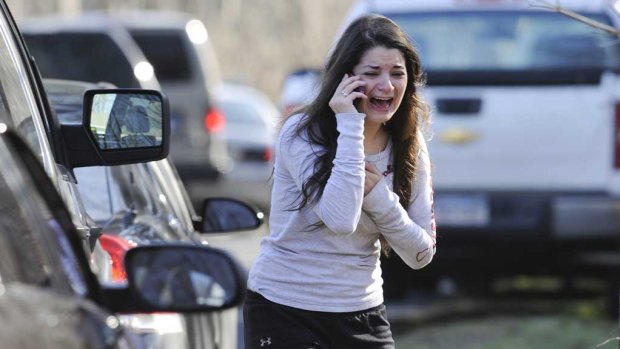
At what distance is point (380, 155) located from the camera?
4453mm

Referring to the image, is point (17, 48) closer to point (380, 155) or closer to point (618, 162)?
point (380, 155)

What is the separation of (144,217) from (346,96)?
3.62ft

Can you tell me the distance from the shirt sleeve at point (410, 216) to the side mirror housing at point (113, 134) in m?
0.65

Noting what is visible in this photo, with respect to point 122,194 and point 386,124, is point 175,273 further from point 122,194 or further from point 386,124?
point 122,194

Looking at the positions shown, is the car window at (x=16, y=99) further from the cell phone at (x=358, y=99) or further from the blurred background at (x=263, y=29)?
the blurred background at (x=263, y=29)

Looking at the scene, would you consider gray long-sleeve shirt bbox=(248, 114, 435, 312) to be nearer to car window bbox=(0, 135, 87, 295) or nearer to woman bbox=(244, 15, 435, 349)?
woman bbox=(244, 15, 435, 349)

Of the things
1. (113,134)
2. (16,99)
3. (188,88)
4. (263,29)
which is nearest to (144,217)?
(113,134)

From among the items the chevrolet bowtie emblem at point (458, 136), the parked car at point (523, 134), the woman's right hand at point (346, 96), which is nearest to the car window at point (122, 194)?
the woman's right hand at point (346, 96)

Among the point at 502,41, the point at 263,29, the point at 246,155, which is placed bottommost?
the point at 263,29

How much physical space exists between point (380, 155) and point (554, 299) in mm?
6499

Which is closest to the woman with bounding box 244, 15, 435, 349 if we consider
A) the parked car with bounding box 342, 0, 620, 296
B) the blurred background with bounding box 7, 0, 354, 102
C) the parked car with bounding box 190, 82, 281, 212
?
the parked car with bounding box 342, 0, 620, 296

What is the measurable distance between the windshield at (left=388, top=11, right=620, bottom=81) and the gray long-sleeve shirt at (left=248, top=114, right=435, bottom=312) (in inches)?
211

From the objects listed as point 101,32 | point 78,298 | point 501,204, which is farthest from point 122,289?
point 101,32

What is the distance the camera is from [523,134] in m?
9.55
